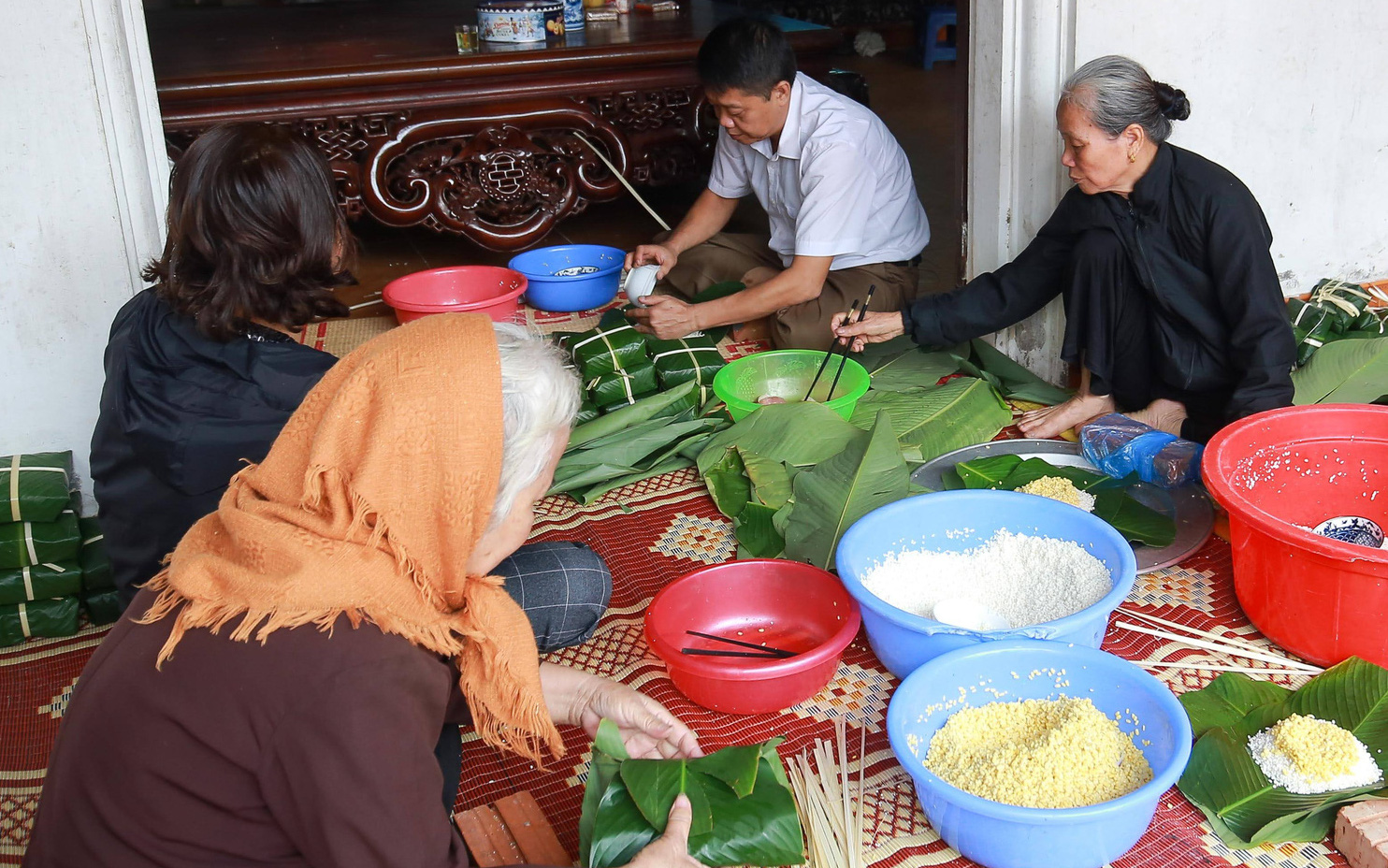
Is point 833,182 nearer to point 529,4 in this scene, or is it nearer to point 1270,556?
point 1270,556

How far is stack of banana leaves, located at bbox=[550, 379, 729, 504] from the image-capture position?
2.70m

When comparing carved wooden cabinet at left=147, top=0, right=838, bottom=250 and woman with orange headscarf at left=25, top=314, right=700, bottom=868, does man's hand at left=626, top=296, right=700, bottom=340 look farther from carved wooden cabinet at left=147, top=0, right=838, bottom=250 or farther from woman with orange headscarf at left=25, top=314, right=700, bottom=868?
woman with orange headscarf at left=25, top=314, right=700, bottom=868

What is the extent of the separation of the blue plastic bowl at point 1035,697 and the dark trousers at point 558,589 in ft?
2.18

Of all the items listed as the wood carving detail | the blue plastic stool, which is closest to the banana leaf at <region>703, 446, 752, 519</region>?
the wood carving detail

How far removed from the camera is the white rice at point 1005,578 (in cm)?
192

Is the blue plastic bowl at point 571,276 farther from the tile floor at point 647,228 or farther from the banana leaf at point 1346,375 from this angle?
the banana leaf at point 1346,375

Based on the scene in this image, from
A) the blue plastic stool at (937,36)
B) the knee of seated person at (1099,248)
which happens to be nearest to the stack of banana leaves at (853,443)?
the knee of seated person at (1099,248)

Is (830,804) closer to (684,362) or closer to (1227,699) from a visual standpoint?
(1227,699)

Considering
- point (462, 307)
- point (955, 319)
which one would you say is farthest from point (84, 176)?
point (955, 319)

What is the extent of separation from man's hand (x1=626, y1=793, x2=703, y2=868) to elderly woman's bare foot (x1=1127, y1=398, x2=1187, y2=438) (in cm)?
172

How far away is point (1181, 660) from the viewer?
1.95 m

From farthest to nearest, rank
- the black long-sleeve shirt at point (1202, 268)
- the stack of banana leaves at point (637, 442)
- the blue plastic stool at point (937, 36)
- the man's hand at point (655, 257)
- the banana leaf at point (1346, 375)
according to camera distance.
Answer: the blue plastic stool at point (937, 36) → the man's hand at point (655, 257) → the stack of banana leaves at point (637, 442) → the banana leaf at point (1346, 375) → the black long-sleeve shirt at point (1202, 268)

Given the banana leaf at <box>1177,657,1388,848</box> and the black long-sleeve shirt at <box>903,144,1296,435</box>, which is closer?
the banana leaf at <box>1177,657,1388,848</box>

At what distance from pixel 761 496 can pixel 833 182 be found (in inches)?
42.3
